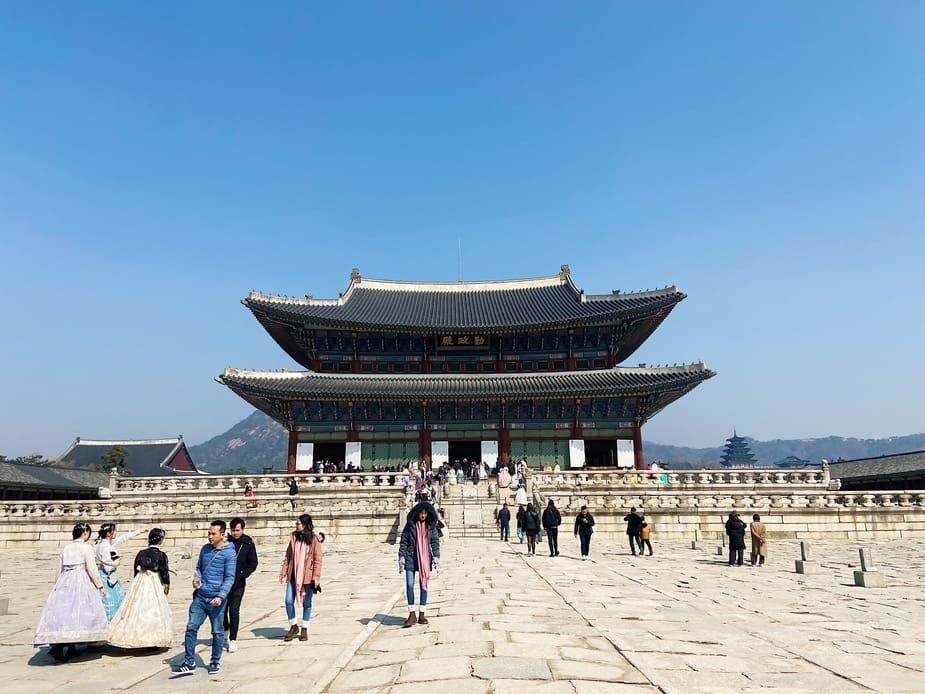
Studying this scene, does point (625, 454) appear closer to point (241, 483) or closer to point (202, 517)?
point (241, 483)

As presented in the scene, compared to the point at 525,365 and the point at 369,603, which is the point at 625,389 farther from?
the point at 369,603

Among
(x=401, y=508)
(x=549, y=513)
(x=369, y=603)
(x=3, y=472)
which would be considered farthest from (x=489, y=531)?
(x=3, y=472)

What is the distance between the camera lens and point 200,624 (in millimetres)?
6668

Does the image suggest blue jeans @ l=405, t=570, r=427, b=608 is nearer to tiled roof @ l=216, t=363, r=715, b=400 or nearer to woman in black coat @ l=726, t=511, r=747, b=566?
woman in black coat @ l=726, t=511, r=747, b=566

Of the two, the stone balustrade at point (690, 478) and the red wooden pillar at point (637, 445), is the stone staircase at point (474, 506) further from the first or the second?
the red wooden pillar at point (637, 445)

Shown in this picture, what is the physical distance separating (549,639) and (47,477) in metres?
38.6

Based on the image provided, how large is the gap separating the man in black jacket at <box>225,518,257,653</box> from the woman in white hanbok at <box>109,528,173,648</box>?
785mm

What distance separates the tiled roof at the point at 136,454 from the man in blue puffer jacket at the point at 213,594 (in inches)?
2252

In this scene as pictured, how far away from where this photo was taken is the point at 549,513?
57.5 ft

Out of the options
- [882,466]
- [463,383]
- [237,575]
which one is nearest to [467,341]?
[463,383]

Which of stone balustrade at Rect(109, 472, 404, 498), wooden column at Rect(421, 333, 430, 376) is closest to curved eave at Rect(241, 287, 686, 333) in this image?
wooden column at Rect(421, 333, 430, 376)

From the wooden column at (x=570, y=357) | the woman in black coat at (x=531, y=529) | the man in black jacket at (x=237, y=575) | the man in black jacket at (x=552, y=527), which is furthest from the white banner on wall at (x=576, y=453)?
the man in black jacket at (x=237, y=575)

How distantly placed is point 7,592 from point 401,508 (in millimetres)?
11370

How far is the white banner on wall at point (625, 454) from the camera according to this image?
34938 mm
